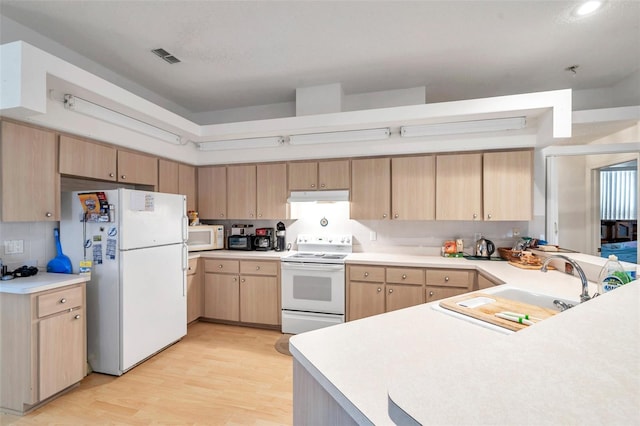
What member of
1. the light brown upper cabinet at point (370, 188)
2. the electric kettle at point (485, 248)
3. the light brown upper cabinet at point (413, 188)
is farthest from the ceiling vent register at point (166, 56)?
the electric kettle at point (485, 248)

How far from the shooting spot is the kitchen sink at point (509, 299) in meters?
1.32

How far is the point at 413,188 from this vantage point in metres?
3.31

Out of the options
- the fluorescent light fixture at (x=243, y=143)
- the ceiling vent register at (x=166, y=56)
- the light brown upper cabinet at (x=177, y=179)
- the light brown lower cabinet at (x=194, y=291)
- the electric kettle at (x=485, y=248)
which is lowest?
the light brown lower cabinet at (x=194, y=291)

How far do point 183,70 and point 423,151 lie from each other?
2.69 meters

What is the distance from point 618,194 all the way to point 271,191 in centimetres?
390

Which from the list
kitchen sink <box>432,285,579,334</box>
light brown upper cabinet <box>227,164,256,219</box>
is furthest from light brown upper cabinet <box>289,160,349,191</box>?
kitchen sink <box>432,285,579,334</box>

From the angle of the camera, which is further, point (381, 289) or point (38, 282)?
point (381, 289)

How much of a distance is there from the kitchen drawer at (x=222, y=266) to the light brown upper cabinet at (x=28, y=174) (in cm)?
160

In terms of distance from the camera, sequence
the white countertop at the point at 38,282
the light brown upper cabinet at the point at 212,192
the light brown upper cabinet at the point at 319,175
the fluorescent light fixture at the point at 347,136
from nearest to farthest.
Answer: the white countertop at the point at 38,282 → the fluorescent light fixture at the point at 347,136 → the light brown upper cabinet at the point at 319,175 → the light brown upper cabinet at the point at 212,192

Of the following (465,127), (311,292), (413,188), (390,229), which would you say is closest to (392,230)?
(390,229)

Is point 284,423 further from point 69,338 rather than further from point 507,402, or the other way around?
point 507,402

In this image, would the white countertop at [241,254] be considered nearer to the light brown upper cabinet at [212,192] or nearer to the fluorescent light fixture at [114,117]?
the light brown upper cabinet at [212,192]

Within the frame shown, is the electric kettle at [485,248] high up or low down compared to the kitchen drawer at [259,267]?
up

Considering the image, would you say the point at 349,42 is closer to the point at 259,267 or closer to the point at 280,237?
the point at 280,237
